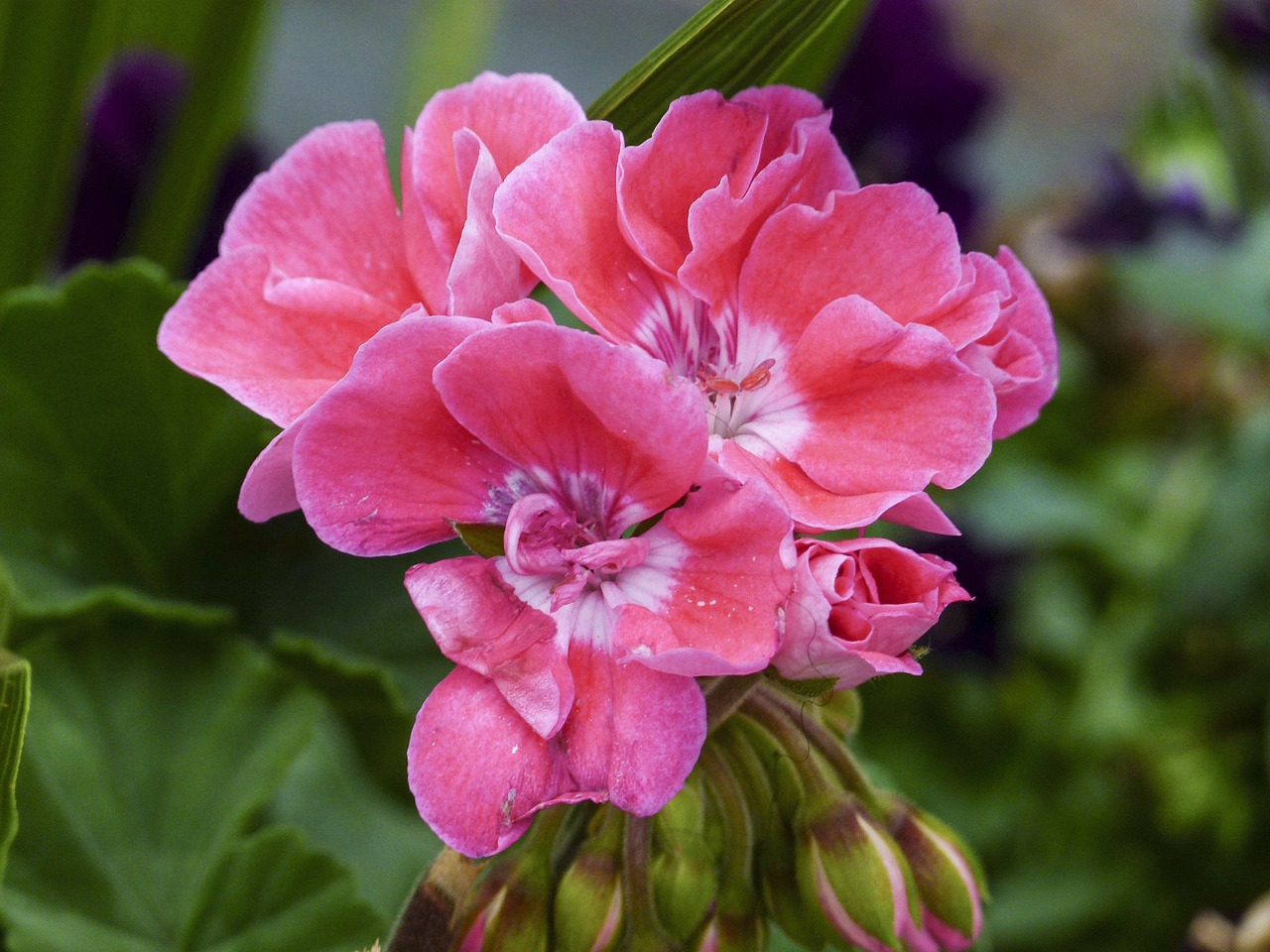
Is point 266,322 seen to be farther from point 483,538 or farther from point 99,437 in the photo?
point 99,437

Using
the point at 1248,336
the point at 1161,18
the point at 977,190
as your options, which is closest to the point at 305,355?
the point at 977,190

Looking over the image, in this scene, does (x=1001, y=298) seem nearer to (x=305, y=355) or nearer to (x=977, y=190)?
(x=305, y=355)

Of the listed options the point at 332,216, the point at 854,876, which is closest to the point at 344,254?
the point at 332,216

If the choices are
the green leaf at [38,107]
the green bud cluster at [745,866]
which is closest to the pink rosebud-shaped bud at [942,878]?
the green bud cluster at [745,866]

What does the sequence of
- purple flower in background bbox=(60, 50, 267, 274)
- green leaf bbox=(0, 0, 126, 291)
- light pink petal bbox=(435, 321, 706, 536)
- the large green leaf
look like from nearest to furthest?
1. light pink petal bbox=(435, 321, 706, 536)
2. the large green leaf
3. green leaf bbox=(0, 0, 126, 291)
4. purple flower in background bbox=(60, 50, 267, 274)

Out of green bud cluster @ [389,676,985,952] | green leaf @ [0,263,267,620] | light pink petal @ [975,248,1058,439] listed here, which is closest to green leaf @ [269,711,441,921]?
green leaf @ [0,263,267,620]

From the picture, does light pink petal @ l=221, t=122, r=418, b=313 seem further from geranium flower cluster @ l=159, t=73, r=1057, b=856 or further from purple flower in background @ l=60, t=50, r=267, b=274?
purple flower in background @ l=60, t=50, r=267, b=274
